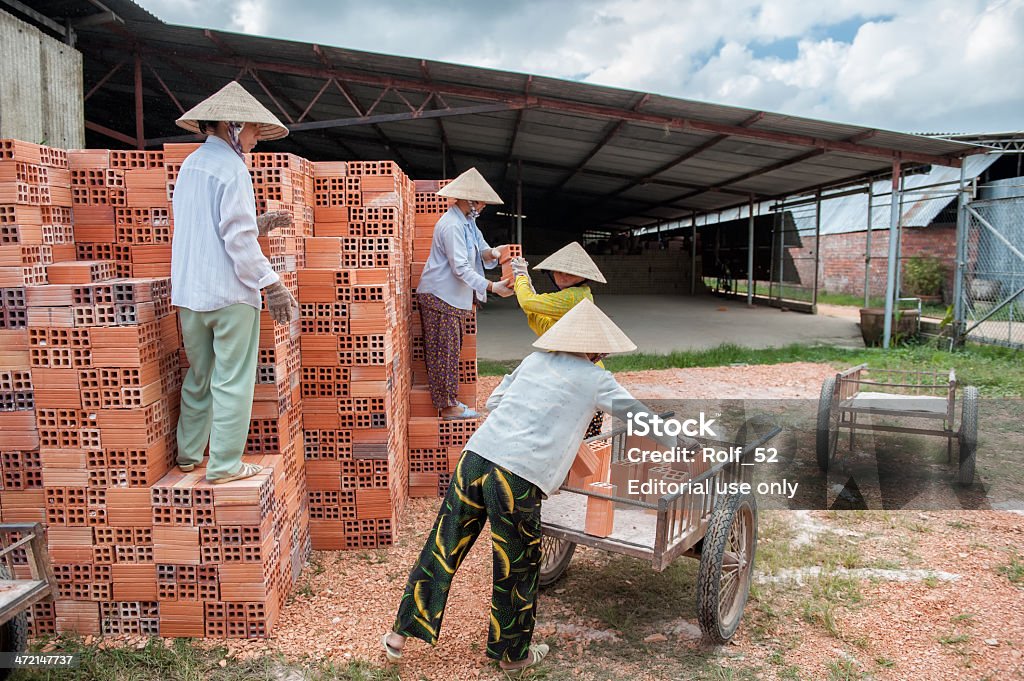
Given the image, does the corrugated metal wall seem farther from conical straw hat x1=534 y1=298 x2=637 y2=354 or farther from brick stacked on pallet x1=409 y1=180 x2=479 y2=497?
conical straw hat x1=534 y1=298 x2=637 y2=354

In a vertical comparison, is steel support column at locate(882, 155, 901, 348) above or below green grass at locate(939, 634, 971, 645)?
above

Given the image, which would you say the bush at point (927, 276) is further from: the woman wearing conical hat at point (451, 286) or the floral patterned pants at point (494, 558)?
the floral patterned pants at point (494, 558)

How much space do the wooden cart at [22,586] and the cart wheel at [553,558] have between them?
A: 2.45 m

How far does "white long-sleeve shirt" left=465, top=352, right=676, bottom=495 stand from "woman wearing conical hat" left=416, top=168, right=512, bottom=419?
2318mm

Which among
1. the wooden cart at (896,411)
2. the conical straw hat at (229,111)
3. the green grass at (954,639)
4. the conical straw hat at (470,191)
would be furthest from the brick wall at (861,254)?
the conical straw hat at (229,111)

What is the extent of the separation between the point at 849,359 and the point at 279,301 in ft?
33.8

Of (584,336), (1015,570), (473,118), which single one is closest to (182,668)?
(584,336)

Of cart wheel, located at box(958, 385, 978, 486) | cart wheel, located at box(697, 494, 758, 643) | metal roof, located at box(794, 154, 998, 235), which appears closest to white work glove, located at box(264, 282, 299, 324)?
cart wheel, located at box(697, 494, 758, 643)

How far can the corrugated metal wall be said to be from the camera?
712 centimetres

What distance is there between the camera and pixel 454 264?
5.52 meters

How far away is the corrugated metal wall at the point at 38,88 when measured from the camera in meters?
7.12

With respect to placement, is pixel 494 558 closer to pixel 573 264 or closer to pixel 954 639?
pixel 573 264

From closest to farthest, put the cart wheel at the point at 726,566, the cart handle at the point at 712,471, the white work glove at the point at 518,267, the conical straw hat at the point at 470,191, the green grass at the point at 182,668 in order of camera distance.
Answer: the green grass at the point at 182,668 < the cart handle at the point at 712,471 < the cart wheel at the point at 726,566 < the white work glove at the point at 518,267 < the conical straw hat at the point at 470,191

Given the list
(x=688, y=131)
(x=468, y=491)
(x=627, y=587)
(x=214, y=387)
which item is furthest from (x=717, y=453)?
(x=688, y=131)
